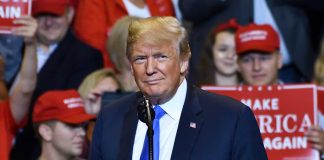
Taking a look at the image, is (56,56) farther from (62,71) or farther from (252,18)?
(252,18)

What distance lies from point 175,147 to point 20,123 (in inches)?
101

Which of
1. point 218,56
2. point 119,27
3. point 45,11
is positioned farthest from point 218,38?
point 45,11

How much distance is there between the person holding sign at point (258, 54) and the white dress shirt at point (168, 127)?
7.74ft

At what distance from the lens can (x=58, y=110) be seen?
549 cm

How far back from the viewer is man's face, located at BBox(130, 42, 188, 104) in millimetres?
3220

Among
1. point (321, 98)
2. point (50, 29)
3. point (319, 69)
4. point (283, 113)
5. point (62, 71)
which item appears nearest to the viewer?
point (283, 113)

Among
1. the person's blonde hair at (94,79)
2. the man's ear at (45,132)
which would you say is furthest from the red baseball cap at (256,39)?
the man's ear at (45,132)

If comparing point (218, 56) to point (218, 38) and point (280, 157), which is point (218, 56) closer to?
point (218, 38)

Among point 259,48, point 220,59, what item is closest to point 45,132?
point 220,59

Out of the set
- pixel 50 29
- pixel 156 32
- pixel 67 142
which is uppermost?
pixel 156 32

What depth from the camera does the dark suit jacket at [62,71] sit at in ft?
19.5

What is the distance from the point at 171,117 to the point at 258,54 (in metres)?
2.55

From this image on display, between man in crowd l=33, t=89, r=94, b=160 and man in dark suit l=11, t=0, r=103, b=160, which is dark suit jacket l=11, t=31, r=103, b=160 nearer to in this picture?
man in dark suit l=11, t=0, r=103, b=160

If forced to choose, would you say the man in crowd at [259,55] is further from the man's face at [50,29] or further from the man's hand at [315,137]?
the man's face at [50,29]
